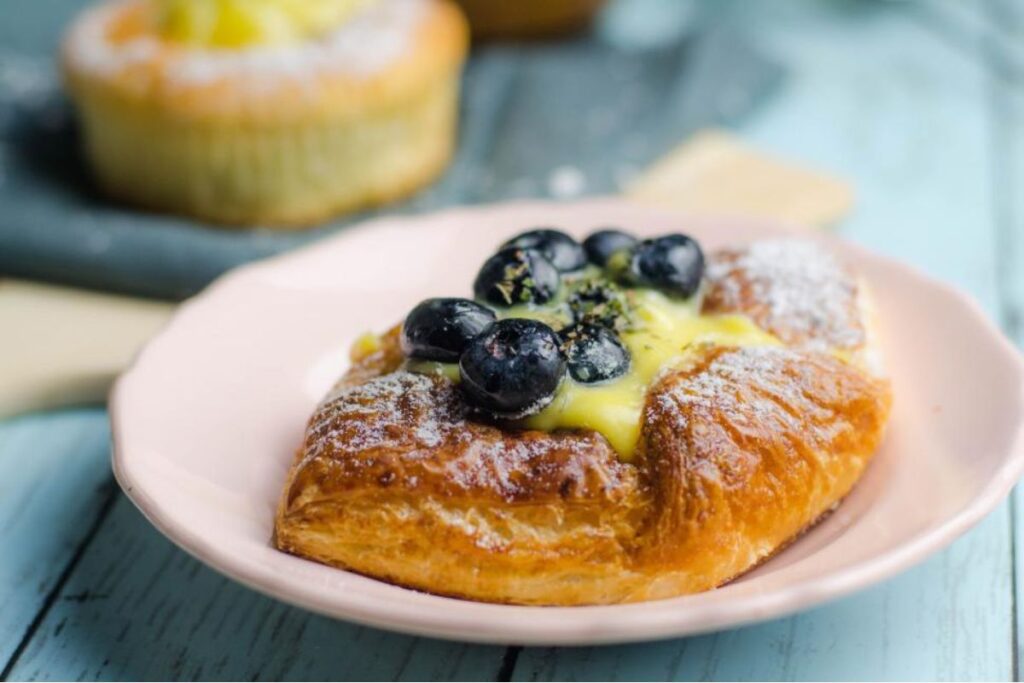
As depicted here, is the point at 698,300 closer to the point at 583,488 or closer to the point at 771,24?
the point at 583,488

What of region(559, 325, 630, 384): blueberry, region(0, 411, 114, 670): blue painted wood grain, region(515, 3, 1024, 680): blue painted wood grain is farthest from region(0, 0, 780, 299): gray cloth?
region(559, 325, 630, 384): blueberry

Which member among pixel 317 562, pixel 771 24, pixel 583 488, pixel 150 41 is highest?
pixel 583 488

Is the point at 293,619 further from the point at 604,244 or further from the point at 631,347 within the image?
the point at 604,244


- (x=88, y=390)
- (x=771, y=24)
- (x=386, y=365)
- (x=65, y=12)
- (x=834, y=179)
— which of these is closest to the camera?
(x=386, y=365)

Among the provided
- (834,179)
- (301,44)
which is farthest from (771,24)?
(301,44)

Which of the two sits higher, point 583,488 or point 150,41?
point 583,488

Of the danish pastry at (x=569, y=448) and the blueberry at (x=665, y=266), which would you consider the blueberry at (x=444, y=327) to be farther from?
the blueberry at (x=665, y=266)
